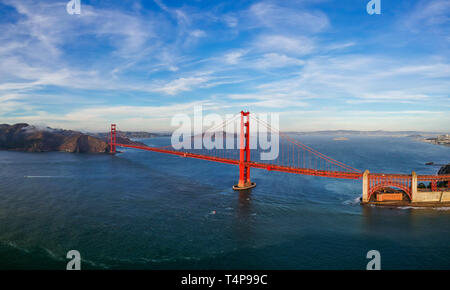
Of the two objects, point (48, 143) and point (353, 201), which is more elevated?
point (48, 143)

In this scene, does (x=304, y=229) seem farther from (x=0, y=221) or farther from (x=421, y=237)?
(x=0, y=221)

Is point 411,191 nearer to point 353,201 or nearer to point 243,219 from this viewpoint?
point 353,201

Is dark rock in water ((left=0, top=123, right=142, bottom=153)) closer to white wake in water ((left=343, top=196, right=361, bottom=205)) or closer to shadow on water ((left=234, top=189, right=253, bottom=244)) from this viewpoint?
shadow on water ((left=234, top=189, right=253, bottom=244))

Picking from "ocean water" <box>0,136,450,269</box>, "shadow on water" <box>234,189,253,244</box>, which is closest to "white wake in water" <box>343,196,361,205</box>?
"ocean water" <box>0,136,450,269</box>

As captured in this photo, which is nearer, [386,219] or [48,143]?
[386,219]

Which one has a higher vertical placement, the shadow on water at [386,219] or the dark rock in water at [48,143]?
the dark rock in water at [48,143]

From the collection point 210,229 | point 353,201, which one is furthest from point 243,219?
point 353,201

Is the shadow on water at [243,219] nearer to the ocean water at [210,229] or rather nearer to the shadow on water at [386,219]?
the ocean water at [210,229]

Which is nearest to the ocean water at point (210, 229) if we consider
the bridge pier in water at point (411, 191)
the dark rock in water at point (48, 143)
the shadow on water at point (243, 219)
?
the shadow on water at point (243, 219)
